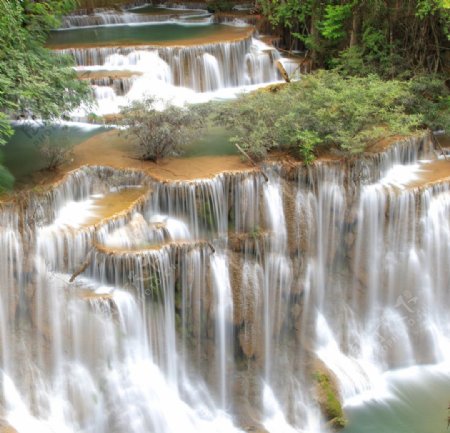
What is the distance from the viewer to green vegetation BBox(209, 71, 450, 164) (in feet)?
40.1

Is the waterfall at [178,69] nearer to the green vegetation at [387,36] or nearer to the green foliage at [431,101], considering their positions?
the green vegetation at [387,36]

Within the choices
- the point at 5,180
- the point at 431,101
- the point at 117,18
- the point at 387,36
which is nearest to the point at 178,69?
the point at 387,36

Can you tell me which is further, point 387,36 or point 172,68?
point 172,68

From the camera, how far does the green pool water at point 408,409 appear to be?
10820mm

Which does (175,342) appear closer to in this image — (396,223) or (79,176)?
(79,176)

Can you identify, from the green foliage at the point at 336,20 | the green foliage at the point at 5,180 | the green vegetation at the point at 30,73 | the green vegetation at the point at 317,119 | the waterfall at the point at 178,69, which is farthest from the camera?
the green foliage at the point at 336,20

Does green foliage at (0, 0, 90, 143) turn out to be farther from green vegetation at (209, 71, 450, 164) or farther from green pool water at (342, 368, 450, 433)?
green pool water at (342, 368, 450, 433)

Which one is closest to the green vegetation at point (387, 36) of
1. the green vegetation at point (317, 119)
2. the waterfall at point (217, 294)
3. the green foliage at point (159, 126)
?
the green vegetation at point (317, 119)

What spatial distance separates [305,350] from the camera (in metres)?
11.7

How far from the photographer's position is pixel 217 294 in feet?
35.4

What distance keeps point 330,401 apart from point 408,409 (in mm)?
1365

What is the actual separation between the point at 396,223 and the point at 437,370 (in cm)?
281

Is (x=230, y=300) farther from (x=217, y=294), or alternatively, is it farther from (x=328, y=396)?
(x=328, y=396)

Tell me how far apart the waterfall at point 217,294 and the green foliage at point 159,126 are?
38.1 inches
